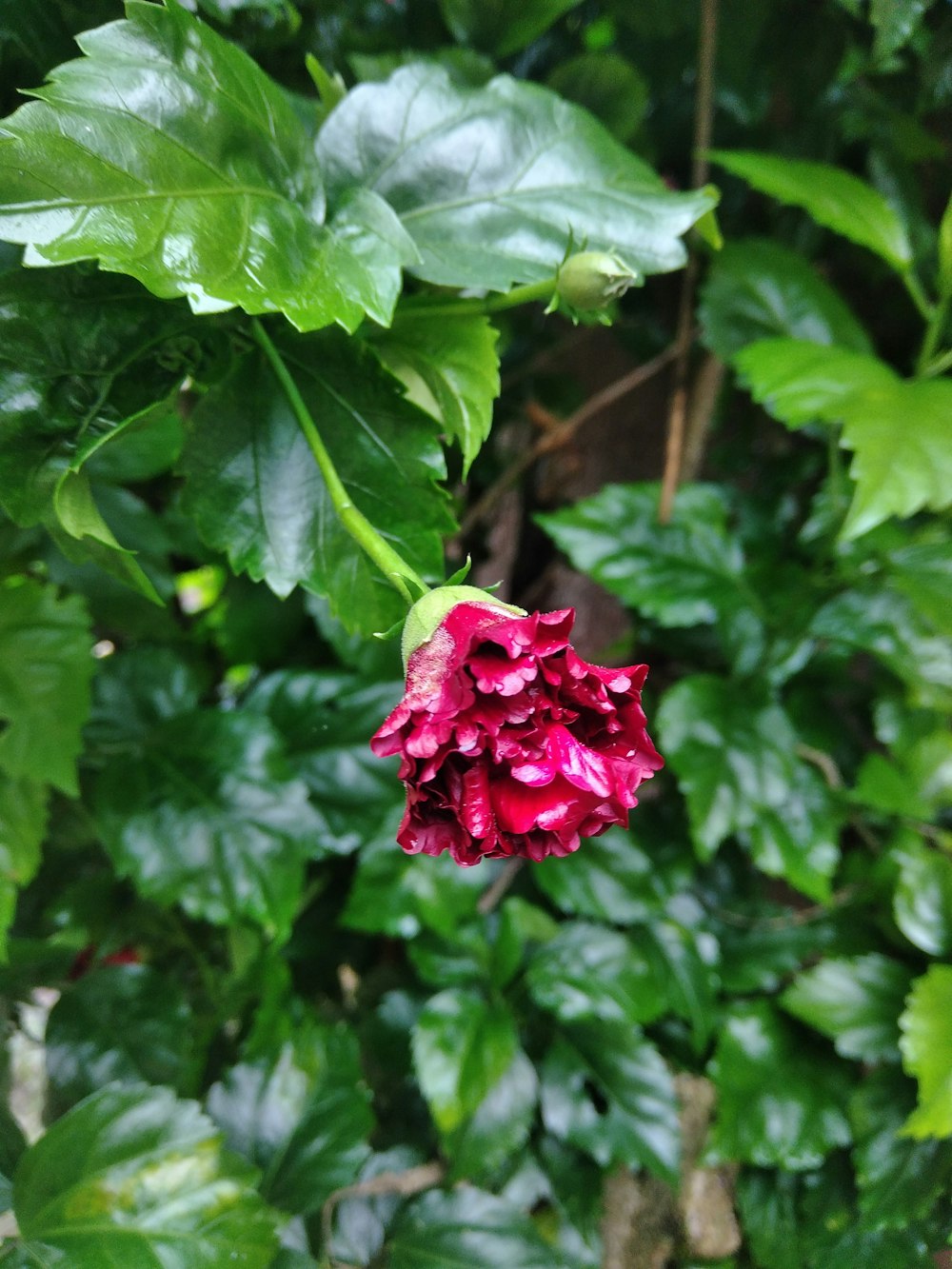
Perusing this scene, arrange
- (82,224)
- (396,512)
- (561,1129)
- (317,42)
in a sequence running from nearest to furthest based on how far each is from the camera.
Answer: (82,224)
(396,512)
(317,42)
(561,1129)

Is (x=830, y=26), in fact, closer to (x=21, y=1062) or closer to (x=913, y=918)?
(x=913, y=918)

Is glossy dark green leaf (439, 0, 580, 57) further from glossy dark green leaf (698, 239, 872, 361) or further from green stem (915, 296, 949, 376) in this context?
green stem (915, 296, 949, 376)

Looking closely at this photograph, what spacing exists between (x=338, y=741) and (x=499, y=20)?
0.66 meters

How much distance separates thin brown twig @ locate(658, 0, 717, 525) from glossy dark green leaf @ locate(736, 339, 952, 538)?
0.61 ft

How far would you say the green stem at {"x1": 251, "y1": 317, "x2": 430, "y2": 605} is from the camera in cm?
38

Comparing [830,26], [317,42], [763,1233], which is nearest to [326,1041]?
[763,1233]

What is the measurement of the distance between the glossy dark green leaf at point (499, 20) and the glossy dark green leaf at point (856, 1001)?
91 cm

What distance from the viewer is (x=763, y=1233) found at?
85cm

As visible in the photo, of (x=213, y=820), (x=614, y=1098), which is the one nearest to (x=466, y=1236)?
(x=614, y=1098)

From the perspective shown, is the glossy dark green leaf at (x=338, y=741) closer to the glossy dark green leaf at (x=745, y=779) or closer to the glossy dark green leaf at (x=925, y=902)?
the glossy dark green leaf at (x=745, y=779)

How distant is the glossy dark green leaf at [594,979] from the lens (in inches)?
32.7

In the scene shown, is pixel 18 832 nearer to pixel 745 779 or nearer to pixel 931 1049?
pixel 745 779

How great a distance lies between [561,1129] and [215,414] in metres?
0.75

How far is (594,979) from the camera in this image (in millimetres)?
856
